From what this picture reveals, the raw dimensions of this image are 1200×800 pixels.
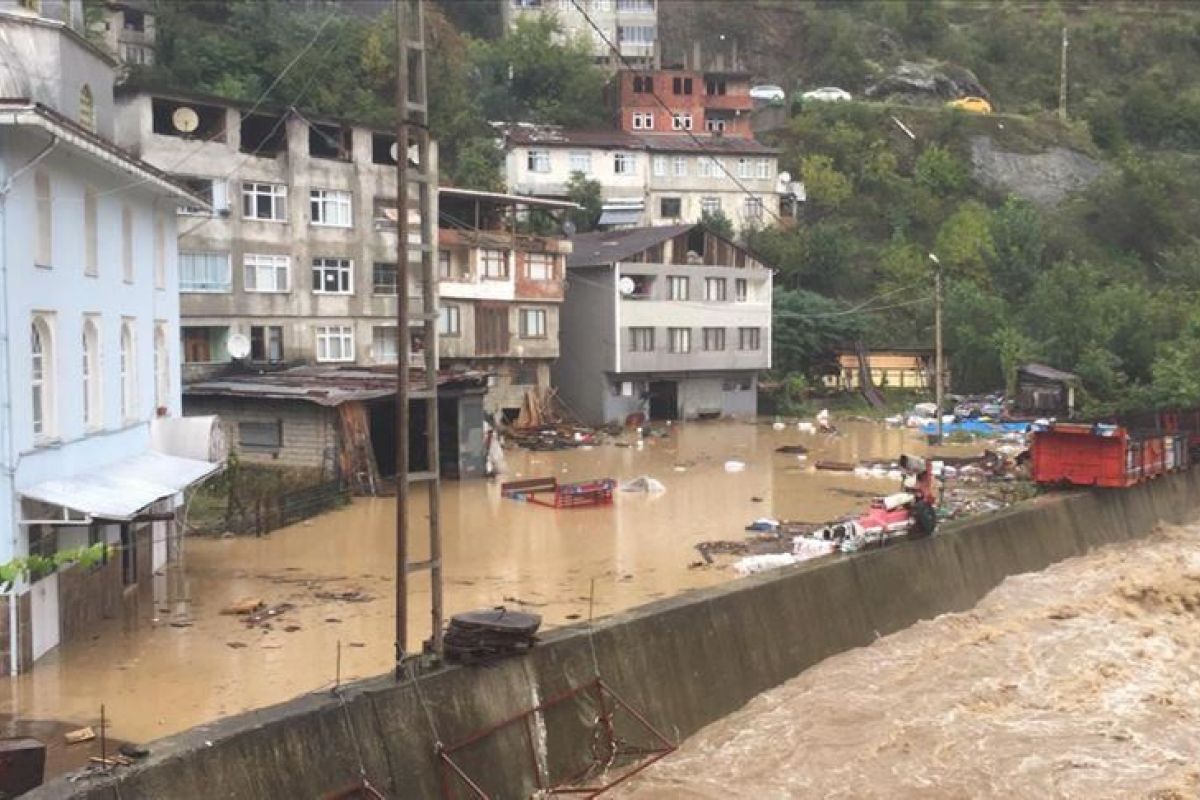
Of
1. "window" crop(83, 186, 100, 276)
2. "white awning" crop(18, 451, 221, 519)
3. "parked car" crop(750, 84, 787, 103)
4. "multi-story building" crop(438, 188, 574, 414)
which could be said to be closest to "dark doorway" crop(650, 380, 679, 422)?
"multi-story building" crop(438, 188, 574, 414)

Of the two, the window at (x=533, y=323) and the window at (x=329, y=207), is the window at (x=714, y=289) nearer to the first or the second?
the window at (x=533, y=323)

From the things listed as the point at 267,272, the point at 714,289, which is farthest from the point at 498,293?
the point at 714,289

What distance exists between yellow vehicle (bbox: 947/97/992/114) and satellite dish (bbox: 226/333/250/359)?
62.4m

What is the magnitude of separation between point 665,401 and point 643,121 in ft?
85.6

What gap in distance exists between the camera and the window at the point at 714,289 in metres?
53.1

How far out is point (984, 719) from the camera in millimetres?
14055

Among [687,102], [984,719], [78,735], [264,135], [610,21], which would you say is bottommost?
[984,719]

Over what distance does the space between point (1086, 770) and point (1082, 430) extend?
14517mm

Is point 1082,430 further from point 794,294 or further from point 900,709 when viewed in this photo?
point 794,294

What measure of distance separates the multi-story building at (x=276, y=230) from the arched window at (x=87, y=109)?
57.6ft

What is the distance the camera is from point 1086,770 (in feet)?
40.8

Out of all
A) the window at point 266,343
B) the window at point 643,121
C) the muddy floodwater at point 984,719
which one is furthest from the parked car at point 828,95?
the muddy floodwater at point 984,719

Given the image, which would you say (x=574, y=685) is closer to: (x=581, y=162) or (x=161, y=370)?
(x=161, y=370)

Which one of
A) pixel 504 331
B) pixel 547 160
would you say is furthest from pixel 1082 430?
pixel 547 160
